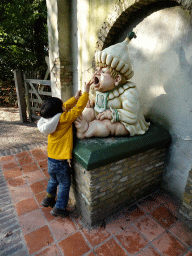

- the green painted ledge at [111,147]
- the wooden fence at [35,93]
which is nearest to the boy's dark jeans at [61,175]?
the green painted ledge at [111,147]

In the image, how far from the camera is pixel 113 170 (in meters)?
2.47

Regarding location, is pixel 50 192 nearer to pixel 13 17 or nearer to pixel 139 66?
pixel 139 66

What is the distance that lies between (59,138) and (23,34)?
766 cm

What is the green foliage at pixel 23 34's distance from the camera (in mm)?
6941

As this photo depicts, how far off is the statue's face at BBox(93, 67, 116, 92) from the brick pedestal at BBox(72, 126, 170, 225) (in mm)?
741

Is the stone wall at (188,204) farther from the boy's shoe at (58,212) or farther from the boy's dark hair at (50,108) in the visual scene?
the boy's dark hair at (50,108)

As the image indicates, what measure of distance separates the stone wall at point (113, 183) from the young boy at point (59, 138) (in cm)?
22

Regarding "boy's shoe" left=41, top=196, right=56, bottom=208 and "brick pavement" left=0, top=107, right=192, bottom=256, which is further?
"boy's shoe" left=41, top=196, right=56, bottom=208

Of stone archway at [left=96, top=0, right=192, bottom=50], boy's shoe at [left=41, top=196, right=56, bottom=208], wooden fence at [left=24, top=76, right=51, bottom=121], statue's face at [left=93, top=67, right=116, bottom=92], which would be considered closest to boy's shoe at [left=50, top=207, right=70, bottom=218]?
→ boy's shoe at [left=41, top=196, right=56, bottom=208]

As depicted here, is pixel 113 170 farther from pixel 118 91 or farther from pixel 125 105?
pixel 118 91

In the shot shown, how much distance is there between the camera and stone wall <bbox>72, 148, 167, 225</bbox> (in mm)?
2395

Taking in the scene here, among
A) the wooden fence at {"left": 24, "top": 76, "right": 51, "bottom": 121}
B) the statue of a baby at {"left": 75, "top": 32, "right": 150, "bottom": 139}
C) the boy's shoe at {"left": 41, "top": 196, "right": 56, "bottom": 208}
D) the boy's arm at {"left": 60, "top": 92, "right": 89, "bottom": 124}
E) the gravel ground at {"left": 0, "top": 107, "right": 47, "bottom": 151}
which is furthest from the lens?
the wooden fence at {"left": 24, "top": 76, "right": 51, "bottom": 121}

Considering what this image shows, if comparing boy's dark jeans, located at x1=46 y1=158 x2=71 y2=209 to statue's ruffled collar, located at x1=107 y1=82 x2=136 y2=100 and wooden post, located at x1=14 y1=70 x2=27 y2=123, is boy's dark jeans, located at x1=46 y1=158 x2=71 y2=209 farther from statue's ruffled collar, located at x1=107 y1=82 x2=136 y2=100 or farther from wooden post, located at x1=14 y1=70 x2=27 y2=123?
wooden post, located at x1=14 y1=70 x2=27 y2=123

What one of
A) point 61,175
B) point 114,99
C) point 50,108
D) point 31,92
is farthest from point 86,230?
point 31,92
